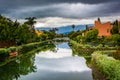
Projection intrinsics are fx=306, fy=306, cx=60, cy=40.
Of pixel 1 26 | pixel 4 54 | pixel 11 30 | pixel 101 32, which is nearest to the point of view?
pixel 4 54

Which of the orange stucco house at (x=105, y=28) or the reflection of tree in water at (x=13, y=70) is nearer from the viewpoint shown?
the reflection of tree in water at (x=13, y=70)

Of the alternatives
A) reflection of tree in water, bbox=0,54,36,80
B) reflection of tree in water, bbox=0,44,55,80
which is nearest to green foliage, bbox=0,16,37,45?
reflection of tree in water, bbox=0,44,55,80

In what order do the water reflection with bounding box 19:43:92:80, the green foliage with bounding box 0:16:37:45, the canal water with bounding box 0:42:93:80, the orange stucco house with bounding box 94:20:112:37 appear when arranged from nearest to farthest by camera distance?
the water reflection with bounding box 19:43:92:80, the canal water with bounding box 0:42:93:80, the green foliage with bounding box 0:16:37:45, the orange stucco house with bounding box 94:20:112:37

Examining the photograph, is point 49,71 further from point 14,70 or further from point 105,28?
point 105,28

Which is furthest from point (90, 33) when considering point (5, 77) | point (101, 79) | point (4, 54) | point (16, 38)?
point (101, 79)

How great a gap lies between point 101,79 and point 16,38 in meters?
46.7

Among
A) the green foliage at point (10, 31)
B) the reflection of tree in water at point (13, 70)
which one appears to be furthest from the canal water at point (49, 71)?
the green foliage at point (10, 31)

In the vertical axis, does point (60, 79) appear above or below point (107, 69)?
below

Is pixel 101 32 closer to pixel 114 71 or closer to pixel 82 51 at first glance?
pixel 82 51

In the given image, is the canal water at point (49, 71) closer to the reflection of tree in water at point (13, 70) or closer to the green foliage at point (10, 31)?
the reflection of tree in water at point (13, 70)

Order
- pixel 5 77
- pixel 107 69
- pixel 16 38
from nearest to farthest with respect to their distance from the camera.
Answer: pixel 107 69, pixel 5 77, pixel 16 38

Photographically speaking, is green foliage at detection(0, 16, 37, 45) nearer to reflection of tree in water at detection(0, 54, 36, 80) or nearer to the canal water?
the canal water

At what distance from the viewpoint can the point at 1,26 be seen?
5272 cm

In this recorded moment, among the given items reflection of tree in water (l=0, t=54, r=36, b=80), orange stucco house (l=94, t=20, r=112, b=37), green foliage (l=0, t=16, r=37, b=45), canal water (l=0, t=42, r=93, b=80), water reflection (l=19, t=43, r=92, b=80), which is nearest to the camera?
water reflection (l=19, t=43, r=92, b=80)
